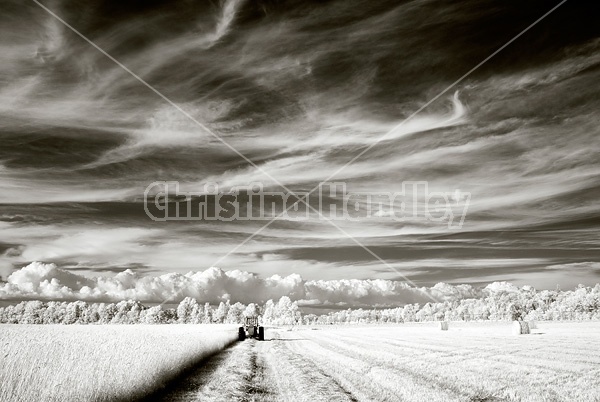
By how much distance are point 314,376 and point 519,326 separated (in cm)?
4753

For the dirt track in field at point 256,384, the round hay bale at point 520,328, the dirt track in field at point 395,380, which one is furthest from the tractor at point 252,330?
the round hay bale at point 520,328

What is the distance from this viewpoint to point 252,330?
54.1 m

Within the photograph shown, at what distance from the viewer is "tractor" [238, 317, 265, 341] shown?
168ft

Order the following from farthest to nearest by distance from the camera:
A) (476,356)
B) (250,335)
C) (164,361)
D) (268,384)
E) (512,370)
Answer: (250,335) < (476,356) < (512,370) < (164,361) < (268,384)

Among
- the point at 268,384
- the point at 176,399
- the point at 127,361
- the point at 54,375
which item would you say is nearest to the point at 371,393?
the point at 268,384

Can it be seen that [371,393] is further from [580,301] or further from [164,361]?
[580,301]

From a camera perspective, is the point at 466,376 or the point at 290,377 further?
the point at 290,377

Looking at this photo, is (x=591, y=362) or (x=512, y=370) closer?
(x=512, y=370)

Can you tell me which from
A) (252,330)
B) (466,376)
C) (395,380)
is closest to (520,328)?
(252,330)

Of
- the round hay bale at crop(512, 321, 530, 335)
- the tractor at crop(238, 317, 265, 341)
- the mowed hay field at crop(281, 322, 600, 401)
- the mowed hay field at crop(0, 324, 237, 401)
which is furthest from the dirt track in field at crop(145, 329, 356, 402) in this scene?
the round hay bale at crop(512, 321, 530, 335)

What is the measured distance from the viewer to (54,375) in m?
11.3

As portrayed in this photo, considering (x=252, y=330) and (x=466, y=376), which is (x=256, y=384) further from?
(x=252, y=330)

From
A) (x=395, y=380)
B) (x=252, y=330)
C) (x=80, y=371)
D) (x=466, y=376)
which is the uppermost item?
(x=80, y=371)

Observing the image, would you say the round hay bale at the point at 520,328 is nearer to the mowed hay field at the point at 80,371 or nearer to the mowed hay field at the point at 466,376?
the mowed hay field at the point at 466,376
